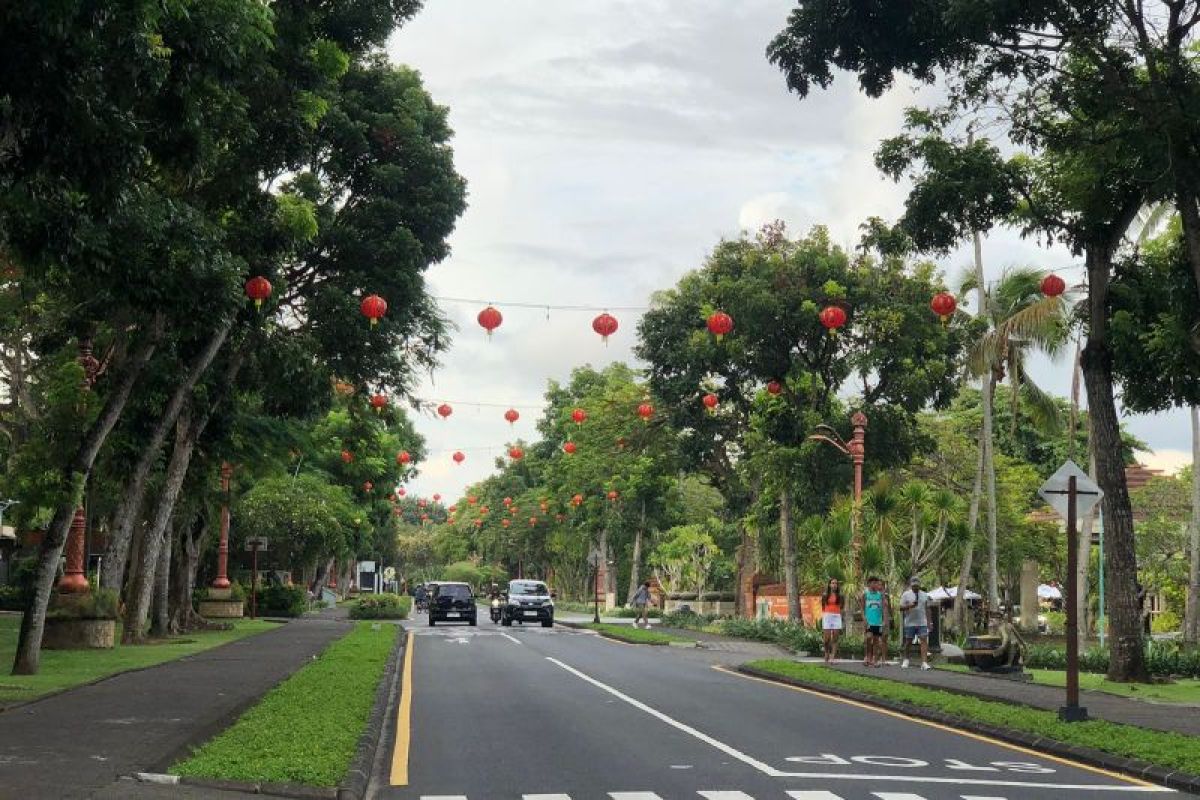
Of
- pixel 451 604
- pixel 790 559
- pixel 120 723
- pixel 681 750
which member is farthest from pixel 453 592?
pixel 681 750

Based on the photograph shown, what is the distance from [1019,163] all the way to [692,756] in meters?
14.2

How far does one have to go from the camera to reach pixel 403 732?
52.4 feet

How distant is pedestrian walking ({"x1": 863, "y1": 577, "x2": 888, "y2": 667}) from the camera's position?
93.5ft

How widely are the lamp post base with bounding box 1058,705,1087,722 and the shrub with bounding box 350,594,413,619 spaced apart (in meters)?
46.5

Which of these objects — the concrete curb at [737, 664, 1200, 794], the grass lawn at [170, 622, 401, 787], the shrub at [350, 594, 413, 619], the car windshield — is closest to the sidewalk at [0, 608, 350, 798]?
the grass lawn at [170, 622, 401, 787]

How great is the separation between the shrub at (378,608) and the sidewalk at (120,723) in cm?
3521

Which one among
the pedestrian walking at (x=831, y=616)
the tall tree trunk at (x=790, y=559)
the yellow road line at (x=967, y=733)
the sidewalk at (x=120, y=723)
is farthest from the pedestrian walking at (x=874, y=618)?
the tall tree trunk at (x=790, y=559)

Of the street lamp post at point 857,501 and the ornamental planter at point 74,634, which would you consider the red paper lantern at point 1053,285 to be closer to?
the street lamp post at point 857,501

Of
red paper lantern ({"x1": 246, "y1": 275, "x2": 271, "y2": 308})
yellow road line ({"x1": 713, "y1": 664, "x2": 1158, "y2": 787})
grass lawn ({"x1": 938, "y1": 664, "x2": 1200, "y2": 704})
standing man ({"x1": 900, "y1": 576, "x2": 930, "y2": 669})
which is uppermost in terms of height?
red paper lantern ({"x1": 246, "y1": 275, "x2": 271, "y2": 308})

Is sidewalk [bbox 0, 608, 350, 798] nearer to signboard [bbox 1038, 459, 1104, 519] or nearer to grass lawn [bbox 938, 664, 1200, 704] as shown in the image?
signboard [bbox 1038, 459, 1104, 519]

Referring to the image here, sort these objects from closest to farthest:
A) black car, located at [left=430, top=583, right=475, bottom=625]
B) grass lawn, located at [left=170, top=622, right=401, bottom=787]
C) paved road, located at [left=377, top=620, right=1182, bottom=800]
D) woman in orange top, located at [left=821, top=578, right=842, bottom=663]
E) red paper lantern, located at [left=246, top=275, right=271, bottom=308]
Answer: grass lawn, located at [left=170, top=622, right=401, bottom=787]
paved road, located at [left=377, top=620, right=1182, bottom=800]
red paper lantern, located at [left=246, top=275, right=271, bottom=308]
woman in orange top, located at [left=821, top=578, right=842, bottom=663]
black car, located at [left=430, top=583, right=475, bottom=625]

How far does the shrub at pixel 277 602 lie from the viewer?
200 ft

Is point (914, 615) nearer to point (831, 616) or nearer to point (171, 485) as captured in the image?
point (831, 616)

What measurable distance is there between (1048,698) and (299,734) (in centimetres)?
1124
